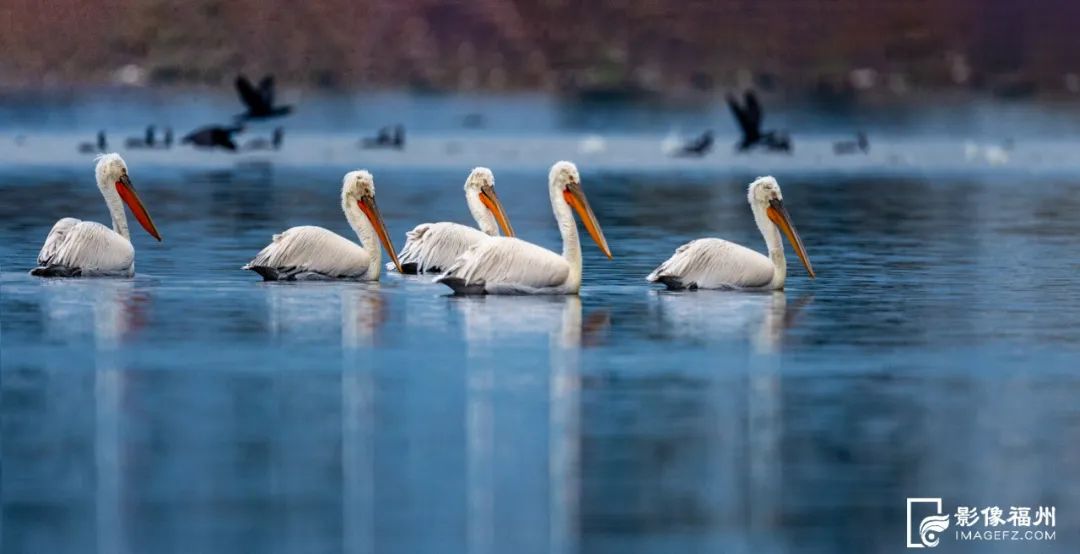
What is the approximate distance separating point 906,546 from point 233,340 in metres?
4.91

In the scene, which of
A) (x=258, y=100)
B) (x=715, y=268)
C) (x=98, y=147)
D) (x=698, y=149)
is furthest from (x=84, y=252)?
(x=698, y=149)

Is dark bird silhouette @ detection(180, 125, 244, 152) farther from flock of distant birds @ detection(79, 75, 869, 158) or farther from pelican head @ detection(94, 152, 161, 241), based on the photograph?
pelican head @ detection(94, 152, 161, 241)

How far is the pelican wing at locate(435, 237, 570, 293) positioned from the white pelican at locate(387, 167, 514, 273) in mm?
1506

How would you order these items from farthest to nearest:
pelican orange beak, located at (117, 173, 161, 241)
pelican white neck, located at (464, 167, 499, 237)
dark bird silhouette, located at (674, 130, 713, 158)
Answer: dark bird silhouette, located at (674, 130, 713, 158), pelican white neck, located at (464, 167, 499, 237), pelican orange beak, located at (117, 173, 161, 241)

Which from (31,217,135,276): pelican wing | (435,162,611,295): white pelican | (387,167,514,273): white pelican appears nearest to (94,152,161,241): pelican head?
(31,217,135,276): pelican wing

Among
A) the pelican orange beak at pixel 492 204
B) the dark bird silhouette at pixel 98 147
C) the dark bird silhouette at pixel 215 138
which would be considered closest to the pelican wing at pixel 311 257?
the pelican orange beak at pixel 492 204

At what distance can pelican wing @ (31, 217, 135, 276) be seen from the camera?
14336 millimetres

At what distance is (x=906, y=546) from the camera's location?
24.2 ft

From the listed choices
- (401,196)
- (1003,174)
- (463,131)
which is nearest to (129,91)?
(463,131)

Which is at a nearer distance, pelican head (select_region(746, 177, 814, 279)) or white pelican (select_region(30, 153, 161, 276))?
white pelican (select_region(30, 153, 161, 276))

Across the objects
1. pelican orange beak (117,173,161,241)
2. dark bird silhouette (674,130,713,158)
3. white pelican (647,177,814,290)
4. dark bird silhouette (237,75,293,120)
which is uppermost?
dark bird silhouette (237,75,293,120)

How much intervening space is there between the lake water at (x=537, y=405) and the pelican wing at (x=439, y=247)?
202 millimetres

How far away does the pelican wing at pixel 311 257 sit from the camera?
14.3 m

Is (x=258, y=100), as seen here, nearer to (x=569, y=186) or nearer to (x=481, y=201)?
(x=481, y=201)
